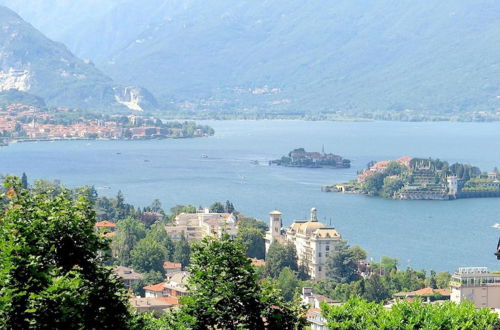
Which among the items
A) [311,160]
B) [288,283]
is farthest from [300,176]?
[288,283]

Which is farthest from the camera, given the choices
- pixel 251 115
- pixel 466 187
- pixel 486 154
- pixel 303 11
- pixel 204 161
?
pixel 303 11

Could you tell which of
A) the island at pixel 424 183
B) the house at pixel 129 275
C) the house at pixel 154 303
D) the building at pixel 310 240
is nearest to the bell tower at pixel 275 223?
the building at pixel 310 240

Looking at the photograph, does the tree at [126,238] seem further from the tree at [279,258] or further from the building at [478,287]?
the building at [478,287]

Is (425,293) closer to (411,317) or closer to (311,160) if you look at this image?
(411,317)

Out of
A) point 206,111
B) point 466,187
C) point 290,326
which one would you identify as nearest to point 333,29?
point 206,111

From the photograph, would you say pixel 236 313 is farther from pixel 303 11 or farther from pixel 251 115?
pixel 303 11

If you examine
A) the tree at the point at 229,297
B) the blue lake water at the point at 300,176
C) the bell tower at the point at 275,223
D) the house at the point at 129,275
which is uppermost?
the tree at the point at 229,297
